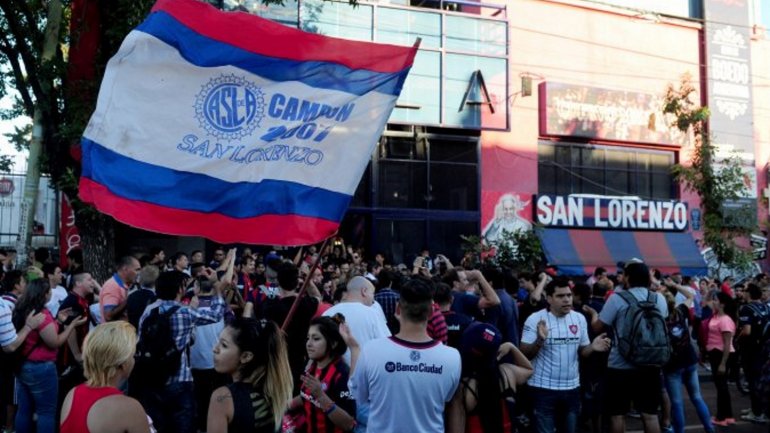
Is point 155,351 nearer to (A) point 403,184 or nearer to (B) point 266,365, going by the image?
(B) point 266,365

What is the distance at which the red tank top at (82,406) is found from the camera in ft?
11.4

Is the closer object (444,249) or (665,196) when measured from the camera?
(444,249)

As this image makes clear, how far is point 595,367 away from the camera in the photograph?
9211 millimetres

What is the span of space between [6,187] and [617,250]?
19.5 meters

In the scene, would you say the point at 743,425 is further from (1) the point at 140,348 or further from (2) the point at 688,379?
(1) the point at 140,348

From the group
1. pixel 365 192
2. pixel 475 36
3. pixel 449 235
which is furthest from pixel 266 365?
pixel 475 36

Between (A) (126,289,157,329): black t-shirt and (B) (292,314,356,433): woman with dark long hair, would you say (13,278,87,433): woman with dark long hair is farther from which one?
(B) (292,314,356,433): woman with dark long hair

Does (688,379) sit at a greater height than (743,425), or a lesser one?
greater

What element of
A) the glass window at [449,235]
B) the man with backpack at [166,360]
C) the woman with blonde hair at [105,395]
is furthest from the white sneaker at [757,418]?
the glass window at [449,235]

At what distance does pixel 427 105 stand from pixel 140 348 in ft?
53.5

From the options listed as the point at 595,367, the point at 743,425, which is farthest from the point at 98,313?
the point at 743,425

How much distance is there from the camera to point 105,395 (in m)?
3.56

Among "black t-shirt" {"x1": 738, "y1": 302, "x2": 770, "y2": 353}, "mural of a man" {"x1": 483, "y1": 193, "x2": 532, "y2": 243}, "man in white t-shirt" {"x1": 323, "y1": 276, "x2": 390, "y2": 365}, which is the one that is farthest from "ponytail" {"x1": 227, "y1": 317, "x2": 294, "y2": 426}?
"mural of a man" {"x1": 483, "y1": 193, "x2": 532, "y2": 243}

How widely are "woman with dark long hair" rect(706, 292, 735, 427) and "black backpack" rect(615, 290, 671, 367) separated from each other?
3671 mm
